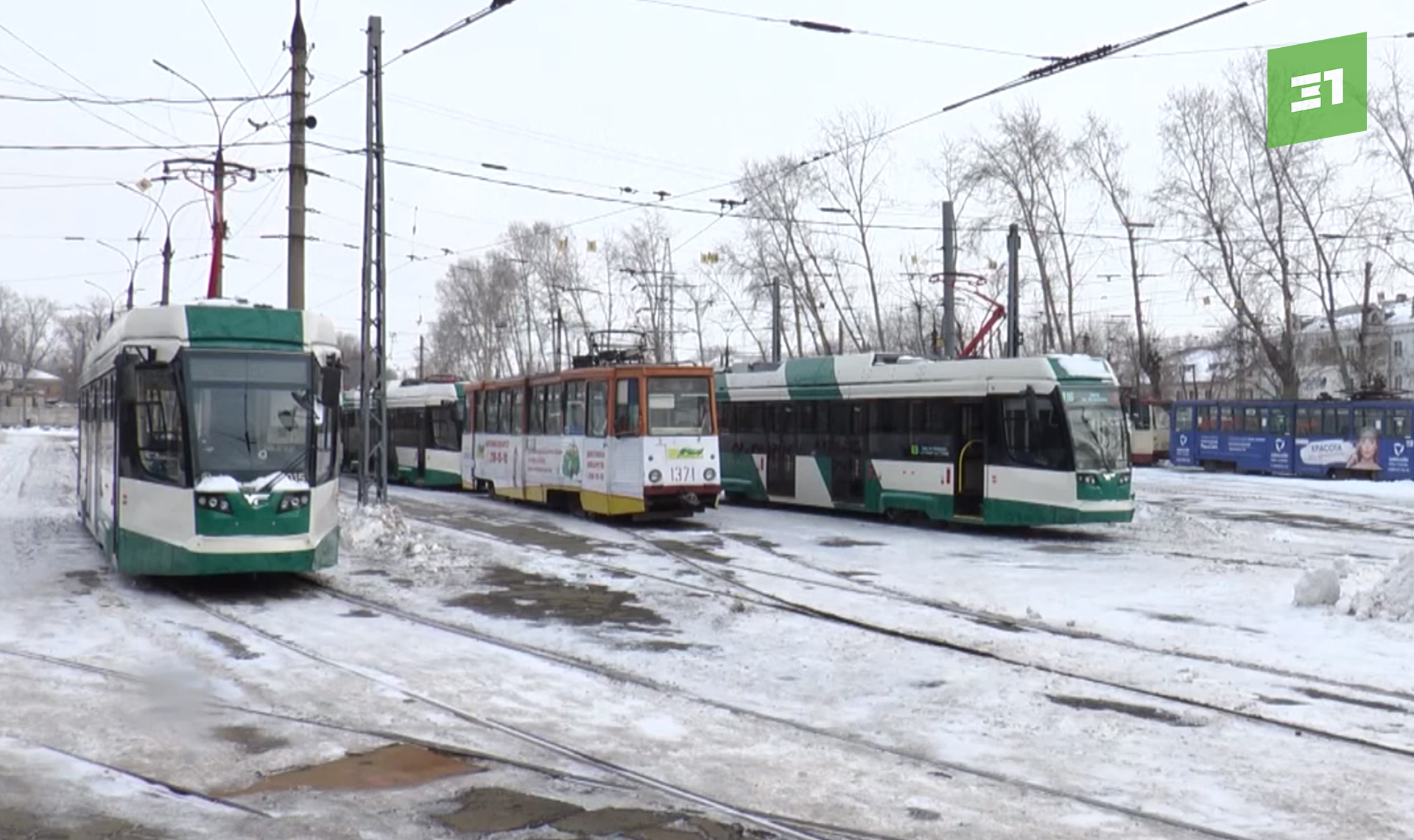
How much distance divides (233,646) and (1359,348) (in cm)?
5128

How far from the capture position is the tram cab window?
22688mm

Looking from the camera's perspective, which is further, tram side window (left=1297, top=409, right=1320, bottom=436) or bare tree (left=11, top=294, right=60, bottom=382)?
bare tree (left=11, top=294, right=60, bottom=382)

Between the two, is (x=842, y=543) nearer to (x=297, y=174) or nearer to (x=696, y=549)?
(x=696, y=549)

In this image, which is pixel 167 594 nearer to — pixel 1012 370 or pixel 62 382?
pixel 1012 370

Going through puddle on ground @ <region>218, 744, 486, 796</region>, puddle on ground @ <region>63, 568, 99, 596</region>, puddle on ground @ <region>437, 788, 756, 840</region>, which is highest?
puddle on ground @ <region>63, 568, 99, 596</region>

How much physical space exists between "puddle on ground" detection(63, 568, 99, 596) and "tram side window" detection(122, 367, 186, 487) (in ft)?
5.12

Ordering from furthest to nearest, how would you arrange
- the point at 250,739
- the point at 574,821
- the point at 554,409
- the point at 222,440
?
the point at 554,409 < the point at 222,440 < the point at 250,739 < the point at 574,821

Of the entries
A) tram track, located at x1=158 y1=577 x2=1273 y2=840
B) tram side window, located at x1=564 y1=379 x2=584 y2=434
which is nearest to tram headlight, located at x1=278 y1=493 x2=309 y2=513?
tram track, located at x1=158 y1=577 x2=1273 y2=840

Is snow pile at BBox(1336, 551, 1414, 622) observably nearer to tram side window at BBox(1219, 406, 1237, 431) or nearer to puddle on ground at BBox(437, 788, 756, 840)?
puddle on ground at BBox(437, 788, 756, 840)

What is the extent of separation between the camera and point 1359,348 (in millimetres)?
52969

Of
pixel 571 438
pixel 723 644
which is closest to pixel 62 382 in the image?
pixel 571 438

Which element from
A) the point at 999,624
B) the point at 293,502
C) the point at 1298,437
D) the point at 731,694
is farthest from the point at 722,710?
the point at 1298,437

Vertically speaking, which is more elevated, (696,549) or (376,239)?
(376,239)

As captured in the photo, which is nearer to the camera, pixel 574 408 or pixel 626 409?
pixel 626 409
